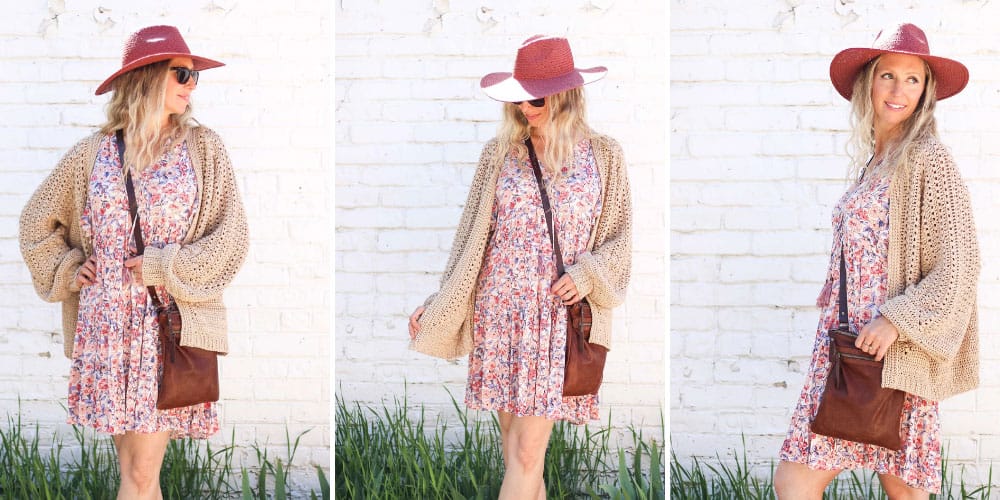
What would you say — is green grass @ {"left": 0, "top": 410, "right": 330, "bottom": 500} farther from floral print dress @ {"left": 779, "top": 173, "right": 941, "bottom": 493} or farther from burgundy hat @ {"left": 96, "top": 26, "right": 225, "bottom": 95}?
floral print dress @ {"left": 779, "top": 173, "right": 941, "bottom": 493}

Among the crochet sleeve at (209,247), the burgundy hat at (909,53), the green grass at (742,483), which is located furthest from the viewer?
the green grass at (742,483)

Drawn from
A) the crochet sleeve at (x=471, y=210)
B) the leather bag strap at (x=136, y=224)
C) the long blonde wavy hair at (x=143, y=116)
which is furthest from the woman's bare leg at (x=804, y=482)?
the long blonde wavy hair at (x=143, y=116)

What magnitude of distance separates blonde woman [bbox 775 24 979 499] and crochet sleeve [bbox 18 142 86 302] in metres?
2.43

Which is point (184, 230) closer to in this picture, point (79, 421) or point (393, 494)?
point (79, 421)

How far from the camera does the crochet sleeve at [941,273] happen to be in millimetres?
2527

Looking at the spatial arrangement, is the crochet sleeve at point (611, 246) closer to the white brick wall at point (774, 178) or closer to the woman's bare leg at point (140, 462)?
the white brick wall at point (774, 178)

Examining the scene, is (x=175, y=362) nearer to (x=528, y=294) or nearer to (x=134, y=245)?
(x=134, y=245)

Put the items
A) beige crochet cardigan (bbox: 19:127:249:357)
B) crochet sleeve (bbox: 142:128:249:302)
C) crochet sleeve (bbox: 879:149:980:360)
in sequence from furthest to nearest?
beige crochet cardigan (bbox: 19:127:249:357), crochet sleeve (bbox: 142:128:249:302), crochet sleeve (bbox: 879:149:980:360)

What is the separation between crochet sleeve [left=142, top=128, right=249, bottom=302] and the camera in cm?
293

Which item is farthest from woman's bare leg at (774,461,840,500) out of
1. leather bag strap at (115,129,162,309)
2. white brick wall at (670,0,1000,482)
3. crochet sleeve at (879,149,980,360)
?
leather bag strap at (115,129,162,309)

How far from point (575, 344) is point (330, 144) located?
4.57 feet

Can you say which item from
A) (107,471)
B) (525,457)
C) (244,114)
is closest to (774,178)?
(525,457)

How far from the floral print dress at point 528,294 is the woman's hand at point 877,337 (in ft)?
3.02

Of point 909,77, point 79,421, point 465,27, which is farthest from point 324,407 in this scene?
point 909,77
